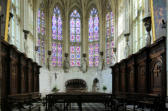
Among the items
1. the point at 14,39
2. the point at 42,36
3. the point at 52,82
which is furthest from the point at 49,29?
the point at 14,39

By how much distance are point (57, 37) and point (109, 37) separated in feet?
24.0

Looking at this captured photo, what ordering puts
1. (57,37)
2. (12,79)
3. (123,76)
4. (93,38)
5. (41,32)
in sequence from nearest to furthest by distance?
(12,79) → (123,76) → (41,32) → (57,37) → (93,38)

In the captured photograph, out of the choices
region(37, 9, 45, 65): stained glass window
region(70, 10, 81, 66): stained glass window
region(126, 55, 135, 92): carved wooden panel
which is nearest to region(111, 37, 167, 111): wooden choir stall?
region(126, 55, 135, 92): carved wooden panel

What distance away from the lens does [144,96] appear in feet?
34.2

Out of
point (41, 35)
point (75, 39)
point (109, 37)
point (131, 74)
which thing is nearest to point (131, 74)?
point (131, 74)

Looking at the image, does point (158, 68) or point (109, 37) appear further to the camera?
point (109, 37)

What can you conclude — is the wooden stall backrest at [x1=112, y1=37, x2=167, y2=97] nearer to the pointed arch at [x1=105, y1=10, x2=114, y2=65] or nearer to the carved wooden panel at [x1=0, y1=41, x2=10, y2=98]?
the carved wooden panel at [x1=0, y1=41, x2=10, y2=98]

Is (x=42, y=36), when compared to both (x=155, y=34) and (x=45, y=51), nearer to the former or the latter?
(x=45, y=51)

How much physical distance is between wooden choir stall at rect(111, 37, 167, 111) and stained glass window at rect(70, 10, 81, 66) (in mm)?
13747

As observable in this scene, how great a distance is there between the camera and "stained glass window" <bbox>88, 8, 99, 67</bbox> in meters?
30.9

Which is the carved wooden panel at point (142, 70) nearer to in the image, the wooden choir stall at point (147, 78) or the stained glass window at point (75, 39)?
the wooden choir stall at point (147, 78)

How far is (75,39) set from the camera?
3184 centimetres

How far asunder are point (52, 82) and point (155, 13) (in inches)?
763

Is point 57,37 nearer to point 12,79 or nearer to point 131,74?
point 131,74
